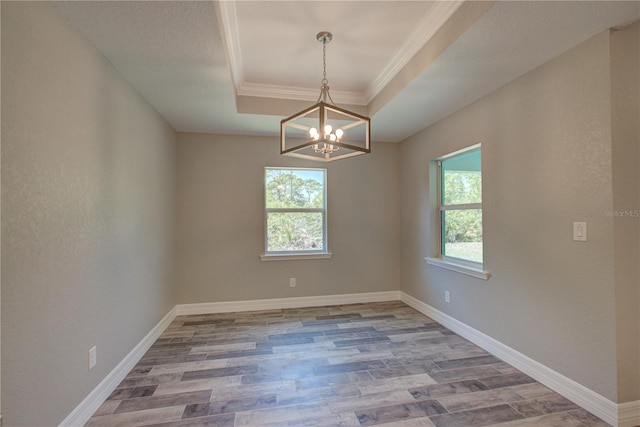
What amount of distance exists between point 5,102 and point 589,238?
317 centimetres

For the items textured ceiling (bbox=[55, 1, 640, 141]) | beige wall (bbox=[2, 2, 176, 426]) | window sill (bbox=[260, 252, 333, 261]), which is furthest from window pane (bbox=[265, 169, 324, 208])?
beige wall (bbox=[2, 2, 176, 426])

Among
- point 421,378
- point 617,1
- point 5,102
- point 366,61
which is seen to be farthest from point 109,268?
point 617,1

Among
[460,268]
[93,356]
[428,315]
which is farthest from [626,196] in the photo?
[93,356]

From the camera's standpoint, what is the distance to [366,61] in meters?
2.67

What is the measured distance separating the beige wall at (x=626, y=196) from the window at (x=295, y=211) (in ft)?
9.74

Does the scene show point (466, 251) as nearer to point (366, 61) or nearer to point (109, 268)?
point (366, 61)

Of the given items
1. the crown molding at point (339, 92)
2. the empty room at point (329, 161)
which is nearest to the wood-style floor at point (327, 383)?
the empty room at point (329, 161)

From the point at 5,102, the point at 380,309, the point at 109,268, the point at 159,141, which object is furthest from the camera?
the point at 380,309

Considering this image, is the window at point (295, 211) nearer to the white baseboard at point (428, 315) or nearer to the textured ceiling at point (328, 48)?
the white baseboard at point (428, 315)

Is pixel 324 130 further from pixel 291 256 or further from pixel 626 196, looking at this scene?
pixel 291 256

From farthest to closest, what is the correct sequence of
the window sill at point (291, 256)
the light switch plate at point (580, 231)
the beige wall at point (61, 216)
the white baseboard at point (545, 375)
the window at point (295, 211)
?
1. the window at point (295, 211)
2. the window sill at point (291, 256)
3. the light switch plate at point (580, 231)
4. the white baseboard at point (545, 375)
5. the beige wall at point (61, 216)

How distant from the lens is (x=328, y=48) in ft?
8.07

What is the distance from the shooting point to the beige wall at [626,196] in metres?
1.75

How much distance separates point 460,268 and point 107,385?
317 cm
